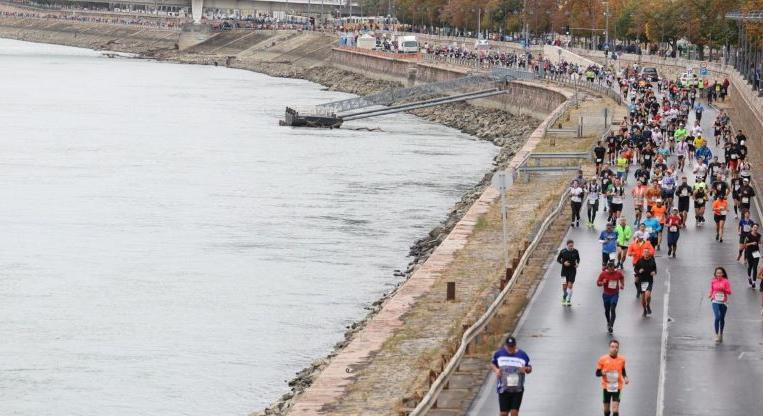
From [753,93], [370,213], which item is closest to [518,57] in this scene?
[753,93]

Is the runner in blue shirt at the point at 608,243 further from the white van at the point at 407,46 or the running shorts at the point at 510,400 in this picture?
the white van at the point at 407,46

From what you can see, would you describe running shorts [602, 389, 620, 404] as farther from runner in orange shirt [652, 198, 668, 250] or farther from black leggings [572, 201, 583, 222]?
black leggings [572, 201, 583, 222]

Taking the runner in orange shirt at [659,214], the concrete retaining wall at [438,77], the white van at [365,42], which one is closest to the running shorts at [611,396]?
the runner in orange shirt at [659,214]

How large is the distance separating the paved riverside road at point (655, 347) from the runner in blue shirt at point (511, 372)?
4.47 ft

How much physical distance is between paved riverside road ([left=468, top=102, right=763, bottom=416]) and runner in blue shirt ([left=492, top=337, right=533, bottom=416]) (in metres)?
1.36

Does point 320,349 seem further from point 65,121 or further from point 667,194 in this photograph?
point 65,121

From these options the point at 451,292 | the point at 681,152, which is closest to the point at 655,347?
the point at 451,292

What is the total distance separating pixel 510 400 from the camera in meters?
18.8

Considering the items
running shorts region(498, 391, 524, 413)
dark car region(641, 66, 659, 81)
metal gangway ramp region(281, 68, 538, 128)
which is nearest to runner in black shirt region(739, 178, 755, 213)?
running shorts region(498, 391, 524, 413)

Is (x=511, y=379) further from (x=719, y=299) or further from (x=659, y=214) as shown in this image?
(x=659, y=214)

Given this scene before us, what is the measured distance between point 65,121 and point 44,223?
1875 inches

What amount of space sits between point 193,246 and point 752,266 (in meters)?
21.2

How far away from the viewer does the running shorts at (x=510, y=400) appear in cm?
1870

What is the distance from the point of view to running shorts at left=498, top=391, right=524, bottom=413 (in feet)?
61.4
